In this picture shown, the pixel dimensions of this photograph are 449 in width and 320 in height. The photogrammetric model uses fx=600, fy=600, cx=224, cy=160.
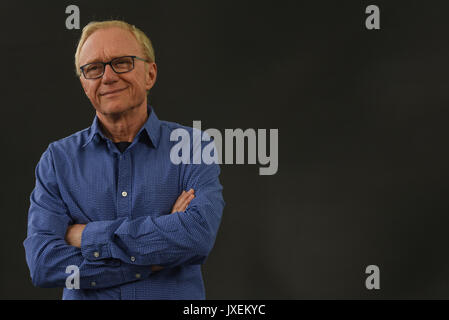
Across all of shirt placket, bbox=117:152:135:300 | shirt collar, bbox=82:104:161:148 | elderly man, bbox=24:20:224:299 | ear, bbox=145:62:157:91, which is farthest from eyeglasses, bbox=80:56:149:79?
shirt placket, bbox=117:152:135:300

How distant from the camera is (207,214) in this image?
2.36 m

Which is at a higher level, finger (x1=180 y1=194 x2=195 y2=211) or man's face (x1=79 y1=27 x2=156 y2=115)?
man's face (x1=79 y1=27 x2=156 y2=115)

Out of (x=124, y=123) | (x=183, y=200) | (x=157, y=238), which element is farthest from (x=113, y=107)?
(x=157, y=238)

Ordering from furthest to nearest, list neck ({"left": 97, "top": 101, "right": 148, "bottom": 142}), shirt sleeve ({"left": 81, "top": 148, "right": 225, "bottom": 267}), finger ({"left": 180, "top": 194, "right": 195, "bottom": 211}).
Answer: neck ({"left": 97, "top": 101, "right": 148, "bottom": 142})
finger ({"left": 180, "top": 194, "right": 195, "bottom": 211})
shirt sleeve ({"left": 81, "top": 148, "right": 225, "bottom": 267})

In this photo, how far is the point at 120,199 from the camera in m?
2.46

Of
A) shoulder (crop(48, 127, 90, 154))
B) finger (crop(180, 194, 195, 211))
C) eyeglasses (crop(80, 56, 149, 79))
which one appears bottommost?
finger (crop(180, 194, 195, 211))

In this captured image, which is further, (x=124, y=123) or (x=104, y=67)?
(x=124, y=123)

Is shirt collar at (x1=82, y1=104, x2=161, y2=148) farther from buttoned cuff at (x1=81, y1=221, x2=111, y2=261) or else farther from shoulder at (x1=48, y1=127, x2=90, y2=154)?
buttoned cuff at (x1=81, y1=221, x2=111, y2=261)

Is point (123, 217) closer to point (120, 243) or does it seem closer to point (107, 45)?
point (120, 243)

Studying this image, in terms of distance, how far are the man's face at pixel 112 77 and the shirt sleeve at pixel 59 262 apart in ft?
1.61

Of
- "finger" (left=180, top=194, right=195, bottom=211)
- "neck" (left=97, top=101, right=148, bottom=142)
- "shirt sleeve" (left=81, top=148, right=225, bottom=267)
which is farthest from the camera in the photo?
"neck" (left=97, top=101, right=148, bottom=142)

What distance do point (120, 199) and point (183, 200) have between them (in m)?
0.26

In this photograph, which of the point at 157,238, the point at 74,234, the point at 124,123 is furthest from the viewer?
the point at 124,123

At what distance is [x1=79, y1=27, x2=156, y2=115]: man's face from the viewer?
8.02 ft
